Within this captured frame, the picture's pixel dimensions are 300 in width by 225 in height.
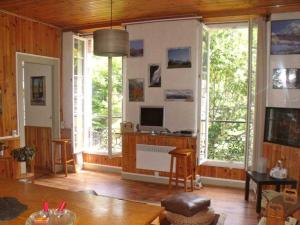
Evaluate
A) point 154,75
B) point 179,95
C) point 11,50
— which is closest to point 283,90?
point 179,95

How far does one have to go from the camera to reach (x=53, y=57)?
5699 mm

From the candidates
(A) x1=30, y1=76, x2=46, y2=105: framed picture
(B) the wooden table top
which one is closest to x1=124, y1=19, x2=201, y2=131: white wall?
(A) x1=30, y1=76, x2=46, y2=105: framed picture

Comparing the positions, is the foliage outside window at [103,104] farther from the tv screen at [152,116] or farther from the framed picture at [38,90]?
the framed picture at [38,90]

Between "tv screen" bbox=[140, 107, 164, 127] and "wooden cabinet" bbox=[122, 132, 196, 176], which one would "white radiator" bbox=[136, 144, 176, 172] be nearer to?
"wooden cabinet" bbox=[122, 132, 196, 176]

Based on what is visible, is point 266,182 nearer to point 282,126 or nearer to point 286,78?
point 282,126

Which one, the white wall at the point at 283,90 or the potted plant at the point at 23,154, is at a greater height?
the white wall at the point at 283,90

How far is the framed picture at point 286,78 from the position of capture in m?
4.23

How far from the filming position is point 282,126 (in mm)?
4125

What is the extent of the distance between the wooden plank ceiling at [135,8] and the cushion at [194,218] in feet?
9.34

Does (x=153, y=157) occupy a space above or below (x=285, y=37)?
below

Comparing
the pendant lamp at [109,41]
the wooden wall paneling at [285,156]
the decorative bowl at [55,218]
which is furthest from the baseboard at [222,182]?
the decorative bowl at [55,218]

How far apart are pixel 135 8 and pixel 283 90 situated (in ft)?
8.36

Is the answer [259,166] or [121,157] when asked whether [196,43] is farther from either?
[121,157]

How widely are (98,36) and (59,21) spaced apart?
3325 mm
